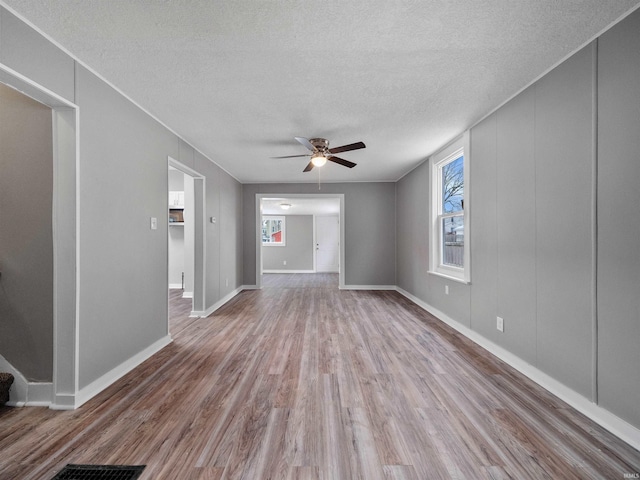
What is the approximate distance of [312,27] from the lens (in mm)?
1692

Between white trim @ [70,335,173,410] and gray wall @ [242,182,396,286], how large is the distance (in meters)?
3.73

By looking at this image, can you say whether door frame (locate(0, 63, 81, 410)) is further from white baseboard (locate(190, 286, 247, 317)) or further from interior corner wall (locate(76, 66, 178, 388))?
white baseboard (locate(190, 286, 247, 317))

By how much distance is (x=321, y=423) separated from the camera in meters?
1.78

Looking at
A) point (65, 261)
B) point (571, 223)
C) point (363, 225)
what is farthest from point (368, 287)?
point (65, 261)

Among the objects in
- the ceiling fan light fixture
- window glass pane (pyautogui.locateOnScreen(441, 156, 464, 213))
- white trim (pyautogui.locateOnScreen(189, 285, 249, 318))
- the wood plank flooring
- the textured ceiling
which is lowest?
the wood plank flooring

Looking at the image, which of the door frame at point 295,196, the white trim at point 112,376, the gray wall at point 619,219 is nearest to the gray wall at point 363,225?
the door frame at point 295,196

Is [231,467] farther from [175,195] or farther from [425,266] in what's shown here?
[175,195]

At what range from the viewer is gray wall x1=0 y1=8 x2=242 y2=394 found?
6.04ft

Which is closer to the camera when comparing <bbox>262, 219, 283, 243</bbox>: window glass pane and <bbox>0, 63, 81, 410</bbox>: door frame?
<bbox>0, 63, 81, 410</bbox>: door frame

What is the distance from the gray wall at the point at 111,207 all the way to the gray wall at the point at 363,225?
3.24m

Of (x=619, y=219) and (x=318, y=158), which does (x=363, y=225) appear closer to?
(x=318, y=158)

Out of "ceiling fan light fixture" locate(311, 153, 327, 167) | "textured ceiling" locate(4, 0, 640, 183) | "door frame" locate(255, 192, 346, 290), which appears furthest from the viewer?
"door frame" locate(255, 192, 346, 290)

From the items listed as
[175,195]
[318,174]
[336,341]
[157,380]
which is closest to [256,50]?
[157,380]

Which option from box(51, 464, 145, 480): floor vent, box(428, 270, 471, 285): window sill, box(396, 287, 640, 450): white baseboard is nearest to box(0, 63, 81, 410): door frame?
box(51, 464, 145, 480): floor vent
